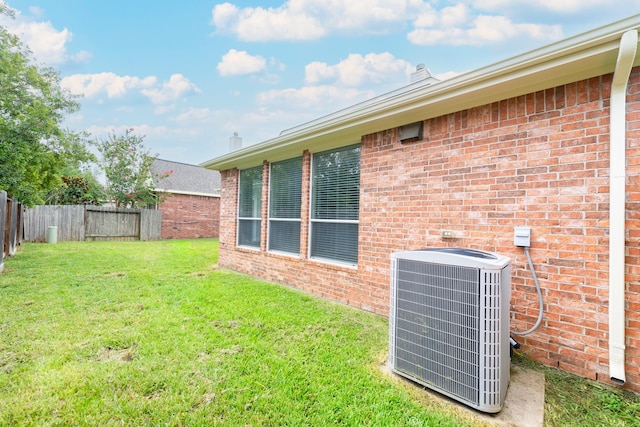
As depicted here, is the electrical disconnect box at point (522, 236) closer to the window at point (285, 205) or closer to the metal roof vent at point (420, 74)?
the window at point (285, 205)

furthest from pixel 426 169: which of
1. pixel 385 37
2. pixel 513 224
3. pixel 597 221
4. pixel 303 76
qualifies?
pixel 303 76

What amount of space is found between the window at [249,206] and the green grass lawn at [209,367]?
2208mm

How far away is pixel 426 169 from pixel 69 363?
4.18 metres

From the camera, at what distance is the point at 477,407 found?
2.03 meters

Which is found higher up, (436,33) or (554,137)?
(436,33)

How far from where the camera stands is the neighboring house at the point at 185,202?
16.2 meters

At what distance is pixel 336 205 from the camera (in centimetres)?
488

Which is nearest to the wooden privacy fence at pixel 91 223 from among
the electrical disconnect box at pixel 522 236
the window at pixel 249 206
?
the window at pixel 249 206

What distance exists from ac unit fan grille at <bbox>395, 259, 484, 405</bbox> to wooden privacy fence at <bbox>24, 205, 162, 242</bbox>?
15205mm

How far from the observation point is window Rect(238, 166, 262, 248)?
6.64m

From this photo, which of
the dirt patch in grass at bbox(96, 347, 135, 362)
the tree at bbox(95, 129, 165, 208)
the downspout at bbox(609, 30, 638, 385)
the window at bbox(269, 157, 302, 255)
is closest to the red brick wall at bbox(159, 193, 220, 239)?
the tree at bbox(95, 129, 165, 208)

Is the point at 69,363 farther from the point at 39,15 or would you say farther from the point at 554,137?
the point at 39,15

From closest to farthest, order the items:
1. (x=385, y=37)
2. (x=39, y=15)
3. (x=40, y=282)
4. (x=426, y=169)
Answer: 1. (x=426, y=169)
2. (x=40, y=282)
3. (x=385, y=37)
4. (x=39, y=15)

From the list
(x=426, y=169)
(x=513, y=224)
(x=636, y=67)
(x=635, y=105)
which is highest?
(x=636, y=67)
